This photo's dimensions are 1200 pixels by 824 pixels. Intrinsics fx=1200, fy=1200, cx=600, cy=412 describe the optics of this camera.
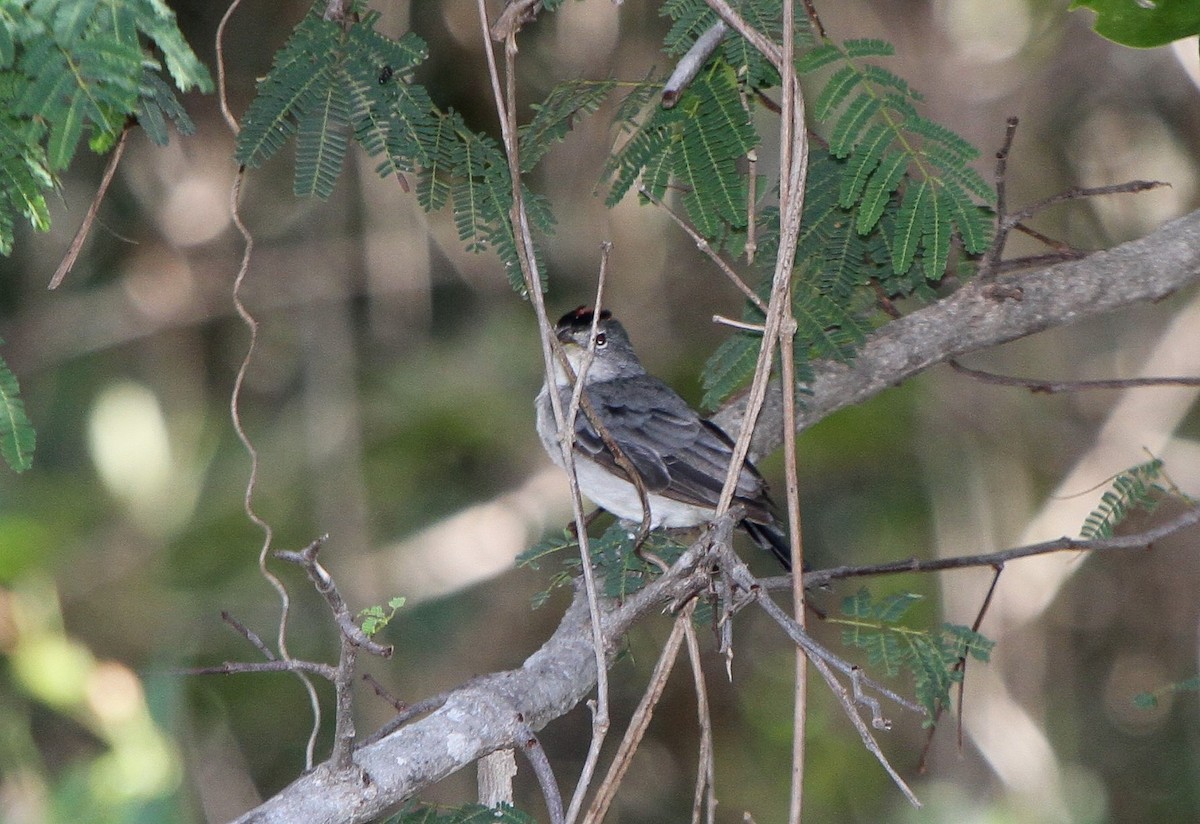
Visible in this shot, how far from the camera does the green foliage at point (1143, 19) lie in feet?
11.2

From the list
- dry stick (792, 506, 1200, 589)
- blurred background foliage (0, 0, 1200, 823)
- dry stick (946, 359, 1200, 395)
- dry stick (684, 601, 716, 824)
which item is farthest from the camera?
blurred background foliage (0, 0, 1200, 823)

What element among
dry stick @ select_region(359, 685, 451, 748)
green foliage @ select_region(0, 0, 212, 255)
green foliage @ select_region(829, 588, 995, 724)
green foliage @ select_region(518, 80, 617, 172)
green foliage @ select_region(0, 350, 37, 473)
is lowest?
green foliage @ select_region(829, 588, 995, 724)

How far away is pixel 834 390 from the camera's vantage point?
15.4 feet

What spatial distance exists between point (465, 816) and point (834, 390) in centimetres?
234

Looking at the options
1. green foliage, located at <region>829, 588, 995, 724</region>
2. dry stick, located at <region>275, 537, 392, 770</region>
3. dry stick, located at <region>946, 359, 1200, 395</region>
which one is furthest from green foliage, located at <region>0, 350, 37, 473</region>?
dry stick, located at <region>946, 359, 1200, 395</region>

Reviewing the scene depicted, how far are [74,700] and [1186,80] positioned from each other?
7.59 m

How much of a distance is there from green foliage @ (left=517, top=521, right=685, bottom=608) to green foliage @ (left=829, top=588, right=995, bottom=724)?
67 cm

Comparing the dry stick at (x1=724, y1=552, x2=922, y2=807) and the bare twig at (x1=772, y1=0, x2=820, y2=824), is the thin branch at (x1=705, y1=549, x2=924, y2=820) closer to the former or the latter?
the dry stick at (x1=724, y1=552, x2=922, y2=807)

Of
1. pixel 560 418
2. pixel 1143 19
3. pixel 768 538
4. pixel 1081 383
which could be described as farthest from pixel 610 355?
pixel 1143 19

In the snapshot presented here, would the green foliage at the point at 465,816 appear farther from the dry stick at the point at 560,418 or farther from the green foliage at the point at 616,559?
the green foliage at the point at 616,559

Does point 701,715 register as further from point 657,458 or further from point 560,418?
point 657,458

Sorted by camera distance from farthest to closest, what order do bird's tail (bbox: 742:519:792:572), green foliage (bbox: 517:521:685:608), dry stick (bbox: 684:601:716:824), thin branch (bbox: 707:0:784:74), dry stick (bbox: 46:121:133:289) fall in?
bird's tail (bbox: 742:519:792:572), green foliage (bbox: 517:521:685:608), dry stick (bbox: 46:121:133:289), thin branch (bbox: 707:0:784:74), dry stick (bbox: 684:601:716:824)

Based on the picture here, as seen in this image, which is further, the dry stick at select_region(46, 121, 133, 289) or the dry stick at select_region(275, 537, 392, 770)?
the dry stick at select_region(46, 121, 133, 289)

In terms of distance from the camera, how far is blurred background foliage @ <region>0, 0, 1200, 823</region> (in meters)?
7.33
